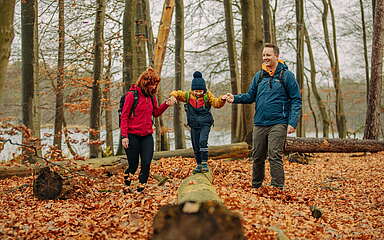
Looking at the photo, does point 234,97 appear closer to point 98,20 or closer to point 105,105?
point 98,20

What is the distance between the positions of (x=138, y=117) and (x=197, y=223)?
12.9 ft

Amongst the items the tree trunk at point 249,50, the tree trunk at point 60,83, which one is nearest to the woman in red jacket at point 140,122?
the tree trunk at point 249,50

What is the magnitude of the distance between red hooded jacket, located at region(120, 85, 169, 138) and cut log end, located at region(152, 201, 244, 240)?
362 centimetres

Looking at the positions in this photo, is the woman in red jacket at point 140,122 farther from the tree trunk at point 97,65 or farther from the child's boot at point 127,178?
the tree trunk at point 97,65

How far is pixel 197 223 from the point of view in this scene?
239 cm

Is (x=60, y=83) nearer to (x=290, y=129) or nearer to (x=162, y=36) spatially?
(x=162, y=36)

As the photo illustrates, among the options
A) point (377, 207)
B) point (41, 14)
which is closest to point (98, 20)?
point (41, 14)

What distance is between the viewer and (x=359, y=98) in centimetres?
3038

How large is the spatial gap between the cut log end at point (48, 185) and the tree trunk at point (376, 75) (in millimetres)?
12227

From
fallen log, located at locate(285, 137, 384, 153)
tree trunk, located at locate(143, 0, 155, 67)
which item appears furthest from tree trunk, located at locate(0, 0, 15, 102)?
fallen log, located at locate(285, 137, 384, 153)

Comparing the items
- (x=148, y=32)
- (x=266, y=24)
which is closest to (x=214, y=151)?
(x=148, y=32)

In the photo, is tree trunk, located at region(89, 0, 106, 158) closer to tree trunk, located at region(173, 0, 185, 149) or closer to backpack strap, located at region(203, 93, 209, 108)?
tree trunk, located at region(173, 0, 185, 149)

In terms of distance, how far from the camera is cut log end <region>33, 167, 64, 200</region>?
630 centimetres

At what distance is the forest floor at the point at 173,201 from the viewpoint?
421 cm
